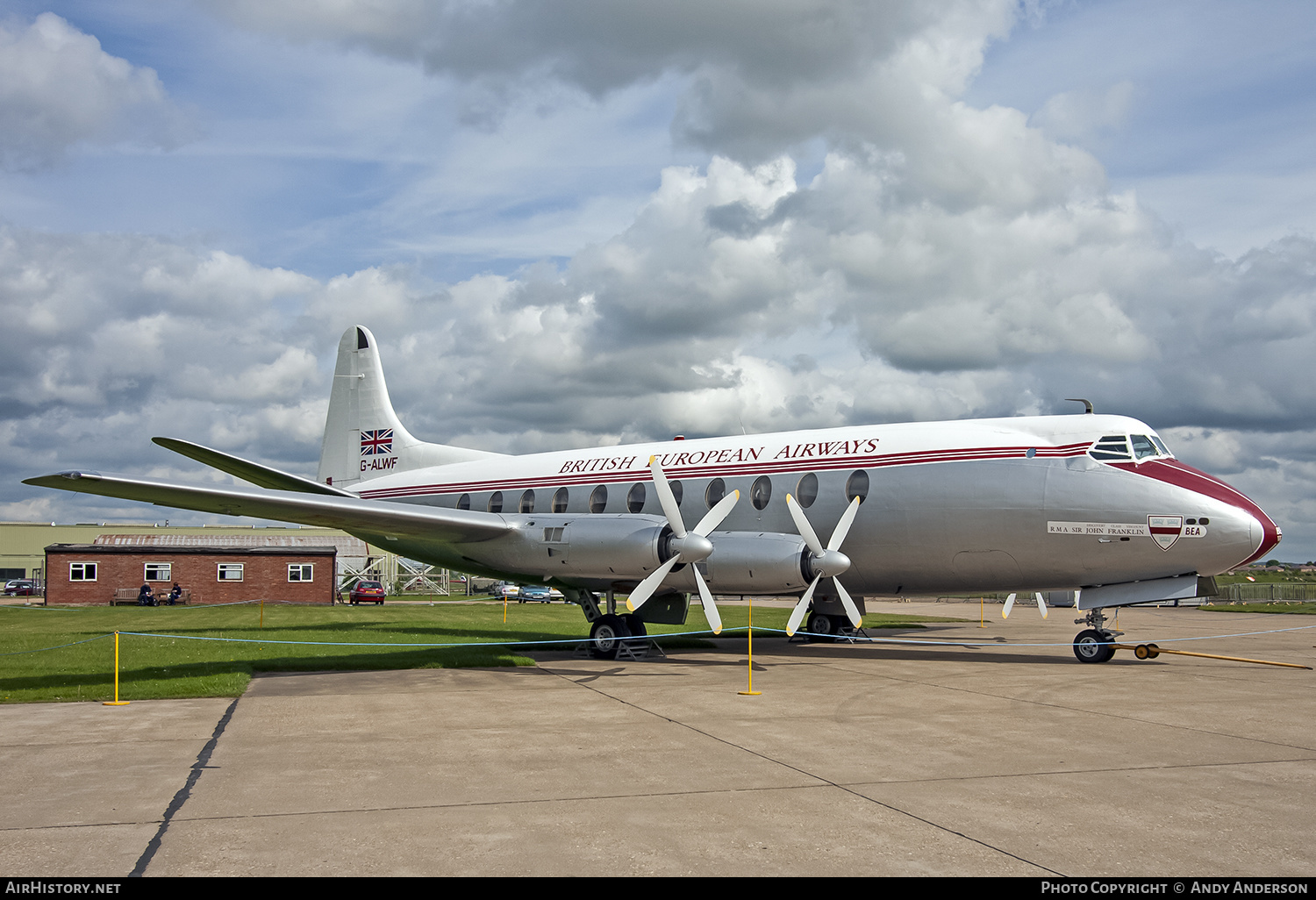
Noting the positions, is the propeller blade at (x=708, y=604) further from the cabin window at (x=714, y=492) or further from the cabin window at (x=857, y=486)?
the cabin window at (x=857, y=486)

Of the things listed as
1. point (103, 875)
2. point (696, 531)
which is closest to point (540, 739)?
point (103, 875)

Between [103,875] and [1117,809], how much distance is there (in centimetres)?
705

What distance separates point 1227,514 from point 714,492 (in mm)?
9482

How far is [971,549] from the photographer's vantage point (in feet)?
58.9

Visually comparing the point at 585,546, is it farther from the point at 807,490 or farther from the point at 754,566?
the point at 807,490

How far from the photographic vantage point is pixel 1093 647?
58.6ft

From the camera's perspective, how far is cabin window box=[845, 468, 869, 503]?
1884 cm

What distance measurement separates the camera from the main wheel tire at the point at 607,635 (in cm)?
1962

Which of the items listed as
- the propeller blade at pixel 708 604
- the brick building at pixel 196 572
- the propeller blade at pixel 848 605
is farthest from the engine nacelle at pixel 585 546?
the brick building at pixel 196 572

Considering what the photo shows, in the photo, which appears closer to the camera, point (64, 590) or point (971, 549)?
point (971, 549)

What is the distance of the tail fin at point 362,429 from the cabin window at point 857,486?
1210 cm

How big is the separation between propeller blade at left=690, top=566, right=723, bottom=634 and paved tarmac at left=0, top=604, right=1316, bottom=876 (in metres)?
1.09

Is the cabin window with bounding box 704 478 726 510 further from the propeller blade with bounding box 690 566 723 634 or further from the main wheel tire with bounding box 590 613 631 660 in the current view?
the main wheel tire with bounding box 590 613 631 660
